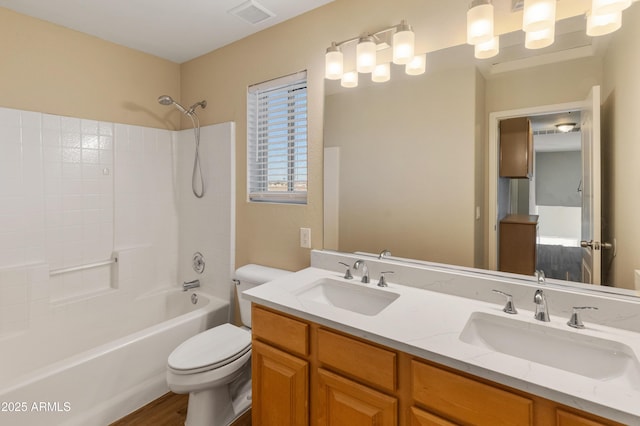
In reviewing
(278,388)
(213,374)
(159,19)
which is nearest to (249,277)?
(213,374)

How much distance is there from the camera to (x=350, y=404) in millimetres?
1180

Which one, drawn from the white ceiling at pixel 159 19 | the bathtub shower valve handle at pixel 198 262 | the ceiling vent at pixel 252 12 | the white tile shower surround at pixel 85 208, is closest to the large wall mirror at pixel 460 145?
the ceiling vent at pixel 252 12

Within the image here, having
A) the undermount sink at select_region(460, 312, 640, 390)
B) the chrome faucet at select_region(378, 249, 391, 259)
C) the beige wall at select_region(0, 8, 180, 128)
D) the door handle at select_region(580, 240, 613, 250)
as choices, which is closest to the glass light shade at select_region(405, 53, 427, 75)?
the chrome faucet at select_region(378, 249, 391, 259)

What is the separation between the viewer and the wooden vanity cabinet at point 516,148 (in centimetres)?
135

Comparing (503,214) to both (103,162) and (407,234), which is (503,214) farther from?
(103,162)

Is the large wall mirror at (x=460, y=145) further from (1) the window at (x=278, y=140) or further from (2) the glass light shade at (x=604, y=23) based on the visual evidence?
(1) the window at (x=278, y=140)

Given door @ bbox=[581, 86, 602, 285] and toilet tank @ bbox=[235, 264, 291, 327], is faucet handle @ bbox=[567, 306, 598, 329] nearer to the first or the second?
door @ bbox=[581, 86, 602, 285]

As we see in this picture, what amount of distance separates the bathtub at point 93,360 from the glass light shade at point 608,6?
2498 millimetres

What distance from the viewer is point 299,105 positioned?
6.77 feet

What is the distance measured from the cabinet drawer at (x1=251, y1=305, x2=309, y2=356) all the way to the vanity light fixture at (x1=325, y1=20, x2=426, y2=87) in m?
1.27

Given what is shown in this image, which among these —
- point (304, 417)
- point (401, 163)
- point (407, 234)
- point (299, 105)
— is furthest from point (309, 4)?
point (304, 417)

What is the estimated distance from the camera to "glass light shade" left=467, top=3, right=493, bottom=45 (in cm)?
132

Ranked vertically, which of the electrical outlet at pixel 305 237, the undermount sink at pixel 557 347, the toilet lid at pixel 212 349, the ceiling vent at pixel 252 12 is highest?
the ceiling vent at pixel 252 12

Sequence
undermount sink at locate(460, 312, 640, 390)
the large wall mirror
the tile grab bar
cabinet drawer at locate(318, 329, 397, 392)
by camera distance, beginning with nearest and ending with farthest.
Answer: undermount sink at locate(460, 312, 640, 390)
cabinet drawer at locate(318, 329, 397, 392)
the large wall mirror
the tile grab bar
